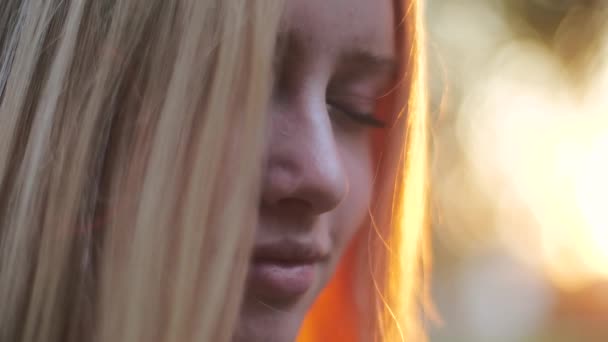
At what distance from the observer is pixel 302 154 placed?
48 cm

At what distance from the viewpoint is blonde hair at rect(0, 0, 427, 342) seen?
1.36ft

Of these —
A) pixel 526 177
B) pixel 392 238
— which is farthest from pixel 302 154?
pixel 526 177

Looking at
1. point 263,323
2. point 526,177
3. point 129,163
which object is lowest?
point 263,323

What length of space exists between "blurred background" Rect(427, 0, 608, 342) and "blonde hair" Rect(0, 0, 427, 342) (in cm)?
126

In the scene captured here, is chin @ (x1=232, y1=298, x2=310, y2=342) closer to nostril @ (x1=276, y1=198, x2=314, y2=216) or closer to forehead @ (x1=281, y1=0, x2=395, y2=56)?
nostril @ (x1=276, y1=198, x2=314, y2=216)

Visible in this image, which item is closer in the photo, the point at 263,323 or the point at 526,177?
the point at 263,323

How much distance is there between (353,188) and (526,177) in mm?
1405

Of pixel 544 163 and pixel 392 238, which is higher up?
pixel 544 163

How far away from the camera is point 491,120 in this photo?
1.83m

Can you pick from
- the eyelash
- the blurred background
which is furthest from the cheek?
the blurred background

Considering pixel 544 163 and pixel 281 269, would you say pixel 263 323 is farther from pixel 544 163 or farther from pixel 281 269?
pixel 544 163

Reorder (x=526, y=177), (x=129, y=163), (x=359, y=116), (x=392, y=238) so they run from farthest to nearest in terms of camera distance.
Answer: (x=526, y=177)
(x=392, y=238)
(x=359, y=116)
(x=129, y=163)

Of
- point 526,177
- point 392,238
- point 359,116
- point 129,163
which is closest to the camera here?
point 129,163

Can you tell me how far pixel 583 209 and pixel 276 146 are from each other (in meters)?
1.65
